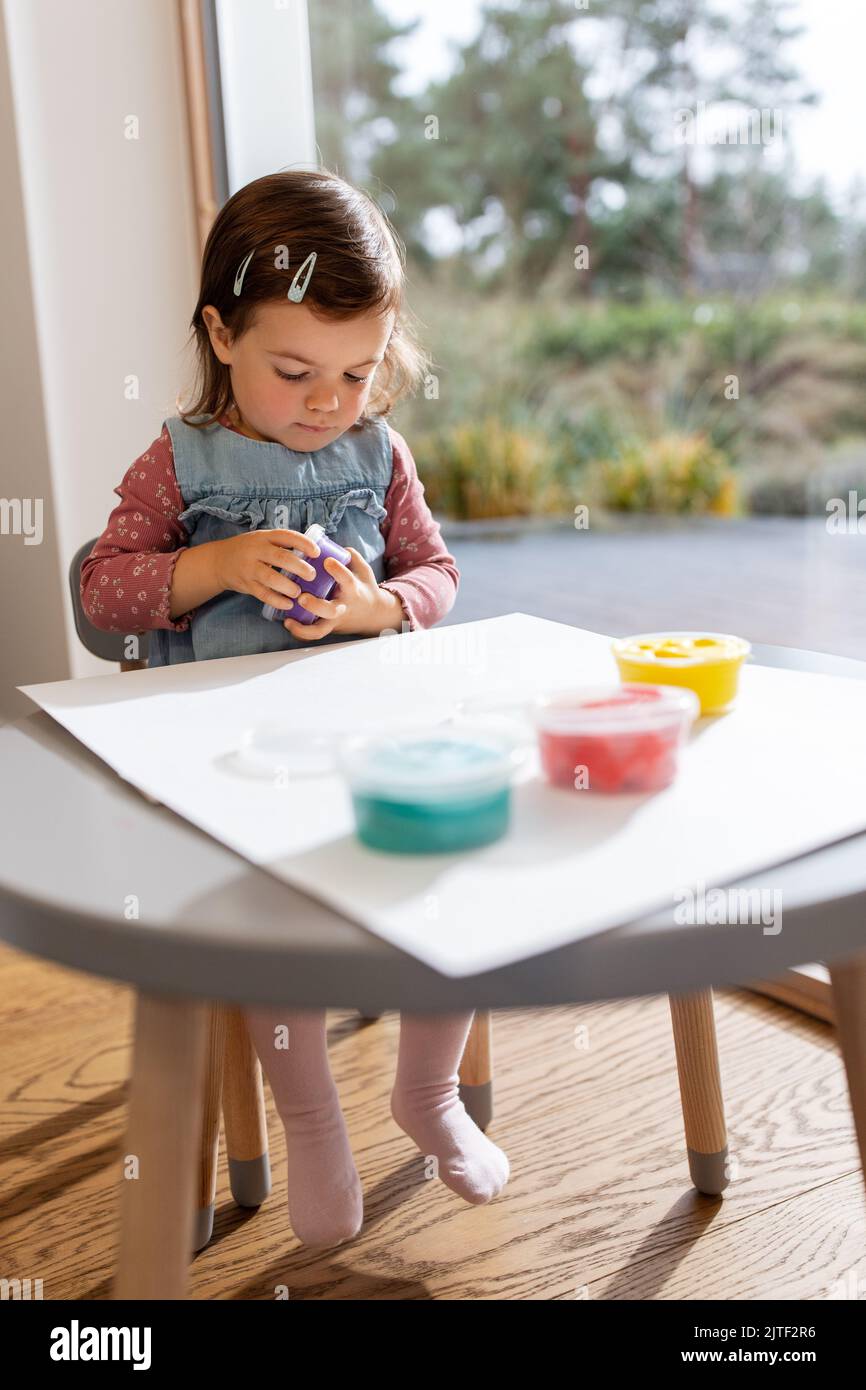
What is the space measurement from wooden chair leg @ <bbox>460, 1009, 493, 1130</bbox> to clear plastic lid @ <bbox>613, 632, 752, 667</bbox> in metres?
0.64

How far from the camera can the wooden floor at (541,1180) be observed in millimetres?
1177

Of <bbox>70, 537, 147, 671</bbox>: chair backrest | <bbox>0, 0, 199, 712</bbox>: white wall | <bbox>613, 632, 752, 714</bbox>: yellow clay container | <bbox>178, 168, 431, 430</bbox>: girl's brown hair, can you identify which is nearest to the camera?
<bbox>613, 632, 752, 714</bbox>: yellow clay container

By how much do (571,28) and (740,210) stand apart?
1.67 meters

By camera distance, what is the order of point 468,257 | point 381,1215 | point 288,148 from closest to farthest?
point 381,1215, point 288,148, point 468,257

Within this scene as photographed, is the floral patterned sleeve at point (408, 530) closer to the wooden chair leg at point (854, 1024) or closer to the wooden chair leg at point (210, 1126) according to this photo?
the wooden chair leg at point (210, 1126)

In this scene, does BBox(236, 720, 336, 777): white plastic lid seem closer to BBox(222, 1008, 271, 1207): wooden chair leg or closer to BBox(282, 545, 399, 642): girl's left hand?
BBox(282, 545, 399, 642): girl's left hand

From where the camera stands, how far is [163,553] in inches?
49.1

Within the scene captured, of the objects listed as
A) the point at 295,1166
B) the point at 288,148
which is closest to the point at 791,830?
the point at 295,1166

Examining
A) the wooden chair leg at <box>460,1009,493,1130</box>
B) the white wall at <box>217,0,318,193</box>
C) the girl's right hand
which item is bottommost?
the wooden chair leg at <box>460,1009,493,1130</box>

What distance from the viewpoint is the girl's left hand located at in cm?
109

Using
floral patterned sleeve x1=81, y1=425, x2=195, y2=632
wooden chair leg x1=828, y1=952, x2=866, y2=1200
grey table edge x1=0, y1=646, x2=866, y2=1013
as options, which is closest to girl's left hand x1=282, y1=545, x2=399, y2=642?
floral patterned sleeve x1=81, y1=425, x2=195, y2=632
